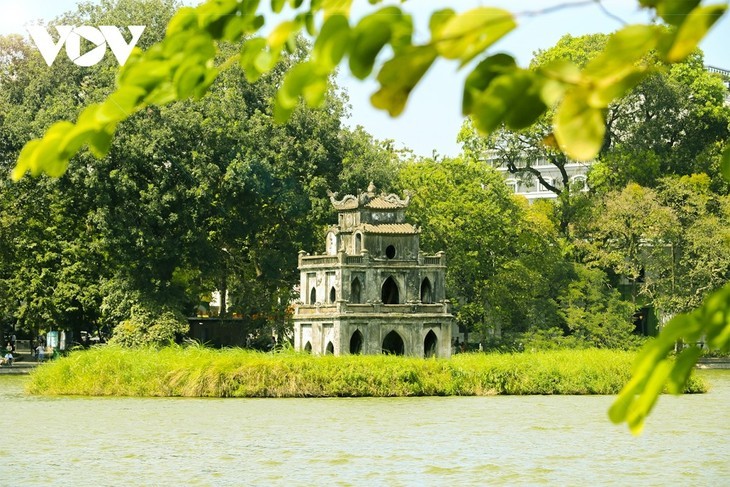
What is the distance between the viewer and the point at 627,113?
157ft

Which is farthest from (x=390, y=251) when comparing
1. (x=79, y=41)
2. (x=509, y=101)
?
(x=509, y=101)

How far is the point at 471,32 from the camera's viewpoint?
1.57 metres

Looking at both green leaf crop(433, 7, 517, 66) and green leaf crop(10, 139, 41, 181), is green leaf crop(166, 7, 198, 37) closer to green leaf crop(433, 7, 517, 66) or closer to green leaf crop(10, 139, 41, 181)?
green leaf crop(10, 139, 41, 181)

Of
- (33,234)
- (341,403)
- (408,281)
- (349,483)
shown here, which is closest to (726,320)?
(349,483)

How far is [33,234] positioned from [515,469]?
27.8 meters

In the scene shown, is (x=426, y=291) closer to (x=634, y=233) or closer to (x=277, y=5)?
(x=634, y=233)

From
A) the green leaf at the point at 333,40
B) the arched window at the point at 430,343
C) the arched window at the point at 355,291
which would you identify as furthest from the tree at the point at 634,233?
the green leaf at the point at 333,40

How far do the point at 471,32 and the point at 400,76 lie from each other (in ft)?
0.36

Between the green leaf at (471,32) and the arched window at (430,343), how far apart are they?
3230 cm

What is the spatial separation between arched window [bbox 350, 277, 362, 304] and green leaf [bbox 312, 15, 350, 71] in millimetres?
32115

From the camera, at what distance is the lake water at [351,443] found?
15.5 meters

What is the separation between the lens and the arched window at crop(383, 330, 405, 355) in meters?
34.2

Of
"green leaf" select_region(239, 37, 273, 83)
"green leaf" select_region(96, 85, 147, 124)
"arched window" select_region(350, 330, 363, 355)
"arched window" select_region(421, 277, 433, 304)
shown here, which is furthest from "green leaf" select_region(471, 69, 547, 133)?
"arched window" select_region(421, 277, 433, 304)

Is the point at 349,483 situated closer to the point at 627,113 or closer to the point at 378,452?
the point at 378,452
